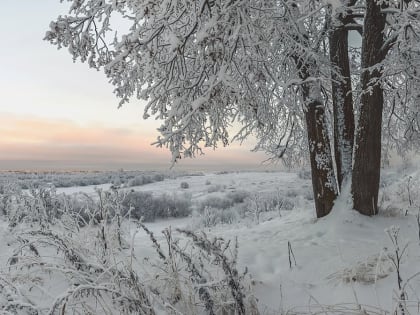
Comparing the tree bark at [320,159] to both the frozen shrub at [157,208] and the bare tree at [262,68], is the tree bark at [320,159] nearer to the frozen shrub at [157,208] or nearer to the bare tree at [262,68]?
the bare tree at [262,68]

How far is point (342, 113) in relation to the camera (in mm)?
6930

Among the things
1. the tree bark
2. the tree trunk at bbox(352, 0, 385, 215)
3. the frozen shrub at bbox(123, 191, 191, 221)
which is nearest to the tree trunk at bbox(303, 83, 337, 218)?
the tree bark

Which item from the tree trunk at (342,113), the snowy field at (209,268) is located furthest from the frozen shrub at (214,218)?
the tree trunk at (342,113)

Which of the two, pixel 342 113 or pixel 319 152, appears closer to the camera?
pixel 319 152

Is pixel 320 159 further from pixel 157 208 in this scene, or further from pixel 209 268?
pixel 157 208

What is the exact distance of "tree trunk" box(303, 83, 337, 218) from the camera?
21.7 ft

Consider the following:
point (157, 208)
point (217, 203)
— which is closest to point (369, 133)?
point (157, 208)

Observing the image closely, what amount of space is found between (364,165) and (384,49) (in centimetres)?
181

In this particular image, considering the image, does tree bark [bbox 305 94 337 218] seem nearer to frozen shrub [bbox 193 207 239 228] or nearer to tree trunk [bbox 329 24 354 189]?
tree trunk [bbox 329 24 354 189]

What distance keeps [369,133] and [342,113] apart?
787 millimetres

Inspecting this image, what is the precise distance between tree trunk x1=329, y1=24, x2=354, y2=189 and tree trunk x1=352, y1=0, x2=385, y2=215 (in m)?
0.46

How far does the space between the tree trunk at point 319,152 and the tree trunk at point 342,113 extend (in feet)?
1.04

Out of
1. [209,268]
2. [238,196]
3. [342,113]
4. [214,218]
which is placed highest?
[342,113]

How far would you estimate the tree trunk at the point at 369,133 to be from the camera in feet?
20.5
